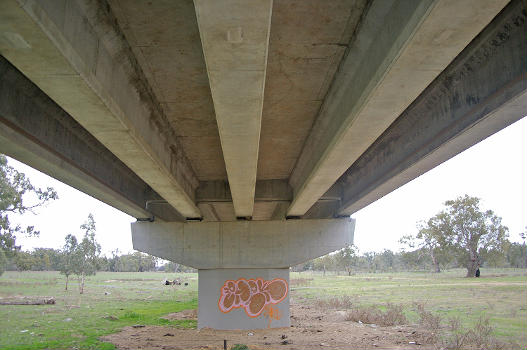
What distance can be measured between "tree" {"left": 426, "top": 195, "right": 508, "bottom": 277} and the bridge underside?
179 feet

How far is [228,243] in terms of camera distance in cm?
1834

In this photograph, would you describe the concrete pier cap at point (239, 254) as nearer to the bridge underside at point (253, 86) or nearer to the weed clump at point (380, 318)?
the weed clump at point (380, 318)

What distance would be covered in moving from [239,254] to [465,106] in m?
13.2

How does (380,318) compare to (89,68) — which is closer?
(89,68)

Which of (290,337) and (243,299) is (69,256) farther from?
(290,337)

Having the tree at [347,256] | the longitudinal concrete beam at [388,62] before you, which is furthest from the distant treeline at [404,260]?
the longitudinal concrete beam at [388,62]

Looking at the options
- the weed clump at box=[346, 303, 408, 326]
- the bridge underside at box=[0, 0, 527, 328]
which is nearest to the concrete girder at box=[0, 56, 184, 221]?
the bridge underside at box=[0, 0, 527, 328]

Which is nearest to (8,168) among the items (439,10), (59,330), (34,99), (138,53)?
(59,330)

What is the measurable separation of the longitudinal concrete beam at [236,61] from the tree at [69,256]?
150 ft

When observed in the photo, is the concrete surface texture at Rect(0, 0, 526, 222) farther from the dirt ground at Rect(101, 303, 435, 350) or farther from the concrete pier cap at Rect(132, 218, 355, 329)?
the concrete pier cap at Rect(132, 218, 355, 329)

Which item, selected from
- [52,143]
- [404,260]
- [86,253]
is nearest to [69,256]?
[86,253]

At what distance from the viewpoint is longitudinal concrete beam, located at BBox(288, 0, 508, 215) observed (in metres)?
4.04

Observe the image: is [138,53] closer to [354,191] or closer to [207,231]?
[354,191]

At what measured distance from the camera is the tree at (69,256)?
154 feet
